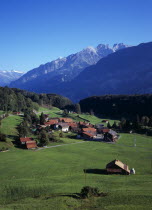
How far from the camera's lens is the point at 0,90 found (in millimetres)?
144250

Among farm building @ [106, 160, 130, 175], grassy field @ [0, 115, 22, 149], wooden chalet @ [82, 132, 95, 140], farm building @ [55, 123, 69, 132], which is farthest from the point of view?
farm building @ [55, 123, 69, 132]

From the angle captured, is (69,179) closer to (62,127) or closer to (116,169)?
(116,169)

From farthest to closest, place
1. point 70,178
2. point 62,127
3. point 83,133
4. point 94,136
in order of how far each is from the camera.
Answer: point 62,127 → point 94,136 → point 83,133 → point 70,178

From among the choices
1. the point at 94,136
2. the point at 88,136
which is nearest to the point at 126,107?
the point at 94,136

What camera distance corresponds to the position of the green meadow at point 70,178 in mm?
29856

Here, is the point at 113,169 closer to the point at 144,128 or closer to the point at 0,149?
the point at 0,149

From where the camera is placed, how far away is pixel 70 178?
43.5 metres

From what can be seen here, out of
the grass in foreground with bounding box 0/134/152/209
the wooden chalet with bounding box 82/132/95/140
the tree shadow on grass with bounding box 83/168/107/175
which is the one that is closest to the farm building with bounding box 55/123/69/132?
the wooden chalet with bounding box 82/132/95/140

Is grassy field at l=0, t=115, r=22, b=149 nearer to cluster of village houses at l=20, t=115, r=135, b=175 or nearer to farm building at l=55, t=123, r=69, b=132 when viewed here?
cluster of village houses at l=20, t=115, r=135, b=175

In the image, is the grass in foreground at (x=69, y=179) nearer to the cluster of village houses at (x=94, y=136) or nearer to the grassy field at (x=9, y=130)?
the cluster of village houses at (x=94, y=136)

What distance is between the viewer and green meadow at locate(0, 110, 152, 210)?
98.0 ft

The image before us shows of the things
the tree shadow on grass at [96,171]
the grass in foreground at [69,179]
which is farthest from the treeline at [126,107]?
the tree shadow on grass at [96,171]

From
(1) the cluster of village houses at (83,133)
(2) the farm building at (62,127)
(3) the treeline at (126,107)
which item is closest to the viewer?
(1) the cluster of village houses at (83,133)

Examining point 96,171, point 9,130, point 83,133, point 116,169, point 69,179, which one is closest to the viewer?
point 69,179
